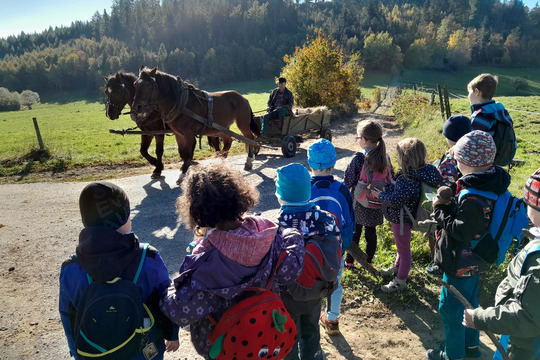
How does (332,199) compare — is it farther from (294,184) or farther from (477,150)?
(477,150)

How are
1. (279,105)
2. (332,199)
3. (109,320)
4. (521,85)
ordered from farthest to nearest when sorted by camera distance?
(521,85), (279,105), (332,199), (109,320)

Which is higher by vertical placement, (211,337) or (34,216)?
(211,337)

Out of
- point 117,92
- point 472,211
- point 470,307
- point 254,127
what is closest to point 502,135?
point 472,211

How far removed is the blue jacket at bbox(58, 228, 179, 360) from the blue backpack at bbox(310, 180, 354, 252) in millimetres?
1265

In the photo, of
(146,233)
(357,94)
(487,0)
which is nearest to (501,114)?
(146,233)

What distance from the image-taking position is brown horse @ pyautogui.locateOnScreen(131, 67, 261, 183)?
6.68 m

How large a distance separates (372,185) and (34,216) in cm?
594

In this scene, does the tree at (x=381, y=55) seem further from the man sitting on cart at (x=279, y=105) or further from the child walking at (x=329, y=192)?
the child walking at (x=329, y=192)

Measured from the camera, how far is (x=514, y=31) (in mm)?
79438

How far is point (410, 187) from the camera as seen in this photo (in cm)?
335

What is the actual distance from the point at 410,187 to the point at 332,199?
1.07 m

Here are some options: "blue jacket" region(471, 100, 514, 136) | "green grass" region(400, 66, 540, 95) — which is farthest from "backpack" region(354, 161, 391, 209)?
"green grass" region(400, 66, 540, 95)

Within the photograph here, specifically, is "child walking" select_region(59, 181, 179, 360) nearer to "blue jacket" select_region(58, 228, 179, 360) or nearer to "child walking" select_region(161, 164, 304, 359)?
"blue jacket" select_region(58, 228, 179, 360)

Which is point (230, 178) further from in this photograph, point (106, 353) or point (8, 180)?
point (8, 180)
